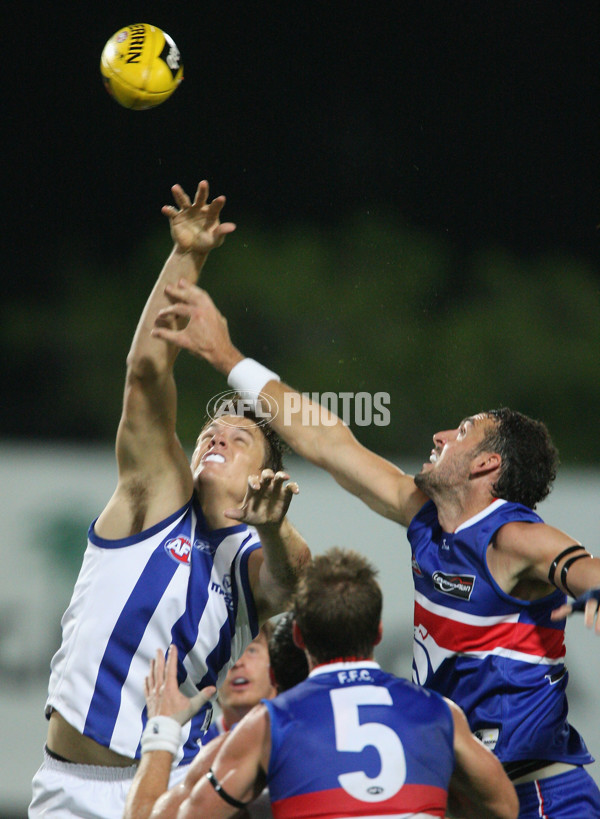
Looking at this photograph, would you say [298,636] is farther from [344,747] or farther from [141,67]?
[141,67]

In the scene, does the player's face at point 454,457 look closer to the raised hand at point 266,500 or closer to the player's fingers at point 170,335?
the raised hand at point 266,500

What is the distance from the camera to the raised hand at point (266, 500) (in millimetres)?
3359

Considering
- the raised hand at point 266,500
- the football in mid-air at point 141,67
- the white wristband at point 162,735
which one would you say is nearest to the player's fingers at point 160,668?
the white wristband at point 162,735

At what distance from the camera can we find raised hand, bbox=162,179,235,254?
3793mm

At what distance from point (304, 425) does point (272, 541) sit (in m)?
0.53

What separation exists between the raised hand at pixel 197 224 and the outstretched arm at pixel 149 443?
11cm

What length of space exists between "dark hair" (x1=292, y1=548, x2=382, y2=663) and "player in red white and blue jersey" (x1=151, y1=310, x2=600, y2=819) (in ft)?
2.75

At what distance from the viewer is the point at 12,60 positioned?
8602mm

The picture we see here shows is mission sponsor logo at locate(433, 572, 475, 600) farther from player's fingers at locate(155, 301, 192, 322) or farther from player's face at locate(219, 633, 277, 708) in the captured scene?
player's fingers at locate(155, 301, 192, 322)

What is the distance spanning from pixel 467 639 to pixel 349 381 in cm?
491

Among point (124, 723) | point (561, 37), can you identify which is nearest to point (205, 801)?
point (124, 723)

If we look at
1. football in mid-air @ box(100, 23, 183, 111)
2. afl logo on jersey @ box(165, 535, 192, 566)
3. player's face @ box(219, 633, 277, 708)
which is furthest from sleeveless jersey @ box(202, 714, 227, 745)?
football in mid-air @ box(100, 23, 183, 111)

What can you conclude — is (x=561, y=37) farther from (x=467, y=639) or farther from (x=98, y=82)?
(x=467, y=639)

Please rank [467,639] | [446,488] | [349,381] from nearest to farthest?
[467,639] < [446,488] < [349,381]
